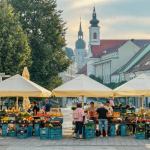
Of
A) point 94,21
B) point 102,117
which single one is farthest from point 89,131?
point 94,21

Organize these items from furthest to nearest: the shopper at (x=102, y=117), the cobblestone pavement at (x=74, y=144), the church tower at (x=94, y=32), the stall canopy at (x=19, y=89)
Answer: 1. the church tower at (x=94, y=32)
2. the shopper at (x=102, y=117)
3. the stall canopy at (x=19, y=89)
4. the cobblestone pavement at (x=74, y=144)

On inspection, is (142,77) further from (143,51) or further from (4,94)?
(143,51)

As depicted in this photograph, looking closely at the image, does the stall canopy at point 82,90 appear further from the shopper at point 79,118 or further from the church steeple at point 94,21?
the church steeple at point 94,21

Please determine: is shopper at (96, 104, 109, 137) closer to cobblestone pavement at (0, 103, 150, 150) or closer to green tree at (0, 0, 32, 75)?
cobblestone pavement at (0, 103, 150, 150)

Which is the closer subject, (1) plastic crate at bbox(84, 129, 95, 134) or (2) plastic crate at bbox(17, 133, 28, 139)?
(2) plastic crate at bbox(17, 133, 28, 139)

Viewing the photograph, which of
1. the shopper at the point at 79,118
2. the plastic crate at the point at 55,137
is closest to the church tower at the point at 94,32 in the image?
the shopper at the point at 79,118

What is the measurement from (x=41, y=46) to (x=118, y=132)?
27480 millimetres

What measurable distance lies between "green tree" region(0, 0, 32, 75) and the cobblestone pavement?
64.1ft

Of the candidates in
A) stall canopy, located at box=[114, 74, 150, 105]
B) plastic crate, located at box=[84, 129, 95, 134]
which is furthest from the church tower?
plastic crate, located at box=[84, 129, 95, 134]

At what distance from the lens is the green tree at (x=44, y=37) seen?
5072cm

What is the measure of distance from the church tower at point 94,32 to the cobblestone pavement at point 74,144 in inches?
6215

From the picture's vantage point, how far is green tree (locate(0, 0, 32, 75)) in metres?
41.4

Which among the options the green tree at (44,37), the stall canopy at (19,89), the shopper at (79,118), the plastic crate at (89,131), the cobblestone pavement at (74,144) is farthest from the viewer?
the green tree at (44,37)

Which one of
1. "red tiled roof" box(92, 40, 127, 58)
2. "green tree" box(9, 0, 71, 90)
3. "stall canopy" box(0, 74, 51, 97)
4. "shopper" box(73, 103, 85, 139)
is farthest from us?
"red tiled roof" box(92, 40, 127, 58)
